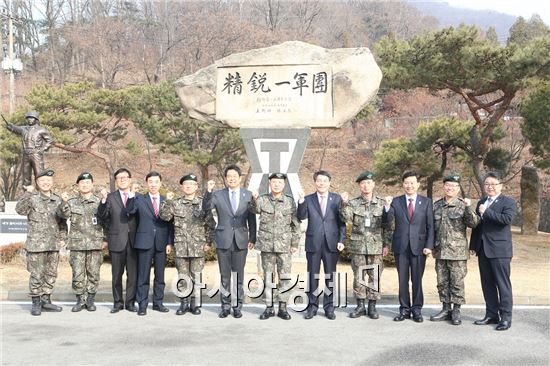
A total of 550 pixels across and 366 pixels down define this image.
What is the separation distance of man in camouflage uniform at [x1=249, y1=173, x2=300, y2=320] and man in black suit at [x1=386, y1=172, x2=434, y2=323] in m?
0.92

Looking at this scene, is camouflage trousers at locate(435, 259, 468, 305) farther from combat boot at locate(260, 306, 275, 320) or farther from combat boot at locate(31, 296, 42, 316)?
combat boot at locate(31, 296, 42, 316)

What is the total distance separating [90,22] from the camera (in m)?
31.0

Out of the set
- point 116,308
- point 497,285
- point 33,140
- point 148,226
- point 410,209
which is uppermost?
point 33,140

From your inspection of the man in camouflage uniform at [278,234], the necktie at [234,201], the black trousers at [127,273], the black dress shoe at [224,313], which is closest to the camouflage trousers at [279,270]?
the man in camouflage uniform at [278,234]

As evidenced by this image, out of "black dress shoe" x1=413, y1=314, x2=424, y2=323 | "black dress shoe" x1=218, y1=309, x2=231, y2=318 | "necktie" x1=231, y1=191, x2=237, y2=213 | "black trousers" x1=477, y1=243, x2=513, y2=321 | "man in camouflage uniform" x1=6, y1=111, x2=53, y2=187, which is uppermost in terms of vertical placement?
"man in camouflage uniform" x1=6, y1=111, x2=53, y2=187

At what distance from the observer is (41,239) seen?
5.47 m

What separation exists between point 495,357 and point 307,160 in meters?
23.7

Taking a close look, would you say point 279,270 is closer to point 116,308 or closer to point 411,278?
point 411,278

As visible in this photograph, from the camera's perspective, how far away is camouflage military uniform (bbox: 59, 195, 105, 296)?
18.0 ft

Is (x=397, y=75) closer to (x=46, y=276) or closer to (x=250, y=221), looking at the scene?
(x=250, y=221)

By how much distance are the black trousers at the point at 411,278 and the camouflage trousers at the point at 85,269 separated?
2.82 metres

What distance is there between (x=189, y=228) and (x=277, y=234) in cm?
82

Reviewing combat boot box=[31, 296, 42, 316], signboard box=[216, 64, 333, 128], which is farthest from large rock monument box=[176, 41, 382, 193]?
combat boot box=[31, 296, 42, 316]

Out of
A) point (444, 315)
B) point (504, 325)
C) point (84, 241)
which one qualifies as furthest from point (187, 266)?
point (504, 325)
